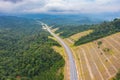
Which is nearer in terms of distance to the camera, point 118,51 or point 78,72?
point 78,72

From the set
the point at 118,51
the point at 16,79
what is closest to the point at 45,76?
the point at 16,79

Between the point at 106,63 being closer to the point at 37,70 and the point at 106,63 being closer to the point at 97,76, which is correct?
the point at 97,76

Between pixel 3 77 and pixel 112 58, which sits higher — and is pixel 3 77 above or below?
below

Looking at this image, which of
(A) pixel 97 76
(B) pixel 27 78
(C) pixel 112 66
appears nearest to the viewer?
(A) pixel 97 76

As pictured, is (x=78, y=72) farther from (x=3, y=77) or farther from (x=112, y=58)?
(x=3, y=77)

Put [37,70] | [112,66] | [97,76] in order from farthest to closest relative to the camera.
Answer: [37,70] < [112,66] < [97,76]

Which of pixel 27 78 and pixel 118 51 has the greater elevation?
pixel 118 51

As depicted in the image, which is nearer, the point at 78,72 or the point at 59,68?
the point at 78,72

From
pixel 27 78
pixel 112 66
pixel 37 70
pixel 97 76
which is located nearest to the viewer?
pixel 97 76

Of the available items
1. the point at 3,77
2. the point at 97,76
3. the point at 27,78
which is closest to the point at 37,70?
the point at 27,78
